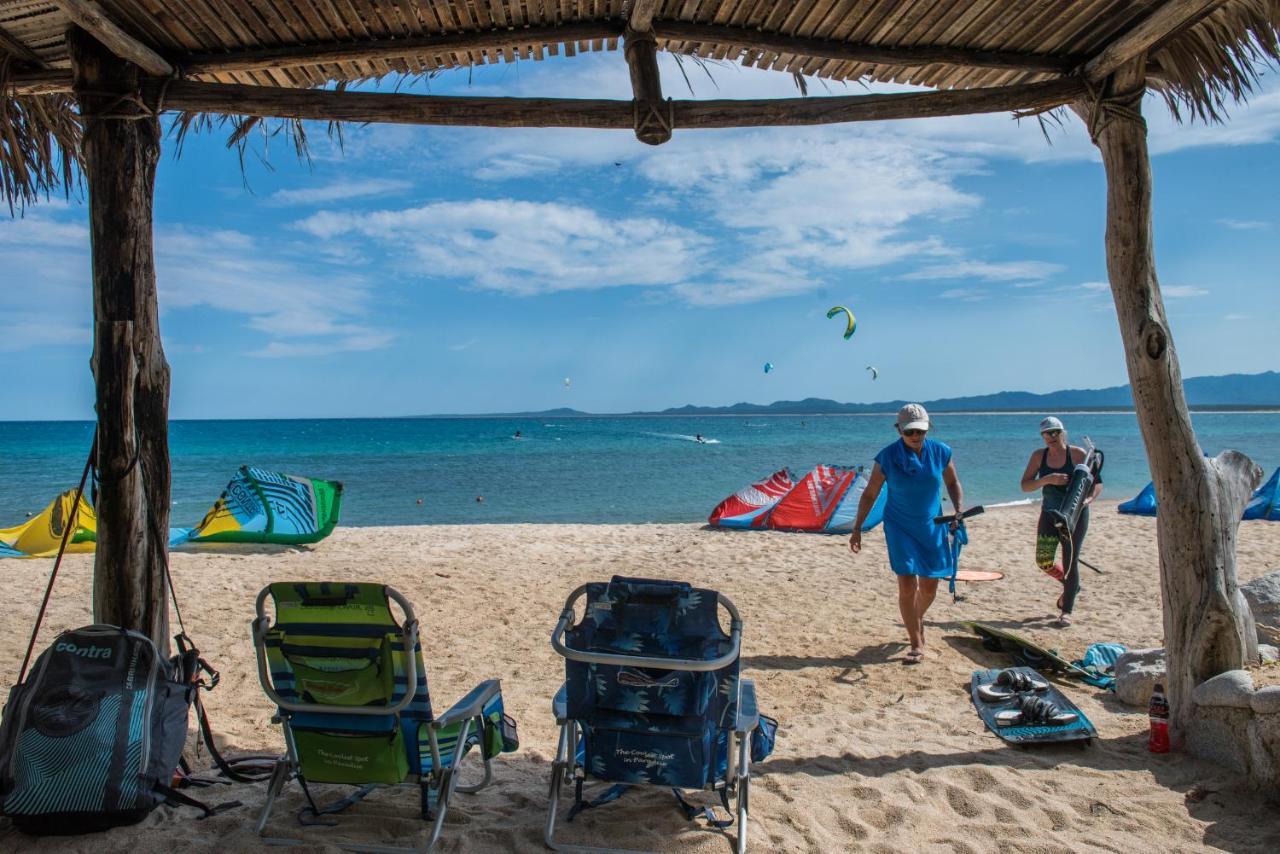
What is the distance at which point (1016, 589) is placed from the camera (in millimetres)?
7141

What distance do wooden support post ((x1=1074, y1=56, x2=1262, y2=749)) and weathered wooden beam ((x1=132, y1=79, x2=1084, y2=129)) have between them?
0.35 meters

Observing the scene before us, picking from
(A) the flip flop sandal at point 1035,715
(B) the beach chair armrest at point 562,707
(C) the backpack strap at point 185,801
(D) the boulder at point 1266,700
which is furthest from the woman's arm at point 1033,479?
(C) the backpack strap at point 185,801

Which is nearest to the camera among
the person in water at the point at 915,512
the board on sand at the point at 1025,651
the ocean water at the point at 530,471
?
the board on sand at the point at 1025,651

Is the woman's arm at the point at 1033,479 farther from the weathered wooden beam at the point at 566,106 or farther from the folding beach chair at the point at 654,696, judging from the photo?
the folding beach chair at the point at 654,696

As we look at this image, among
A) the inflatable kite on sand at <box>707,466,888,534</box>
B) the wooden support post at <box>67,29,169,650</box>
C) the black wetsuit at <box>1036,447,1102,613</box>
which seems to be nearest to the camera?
the wooden support post at <box>67,29,169,650</box>

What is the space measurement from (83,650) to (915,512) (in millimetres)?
3827

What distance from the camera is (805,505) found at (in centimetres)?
1040

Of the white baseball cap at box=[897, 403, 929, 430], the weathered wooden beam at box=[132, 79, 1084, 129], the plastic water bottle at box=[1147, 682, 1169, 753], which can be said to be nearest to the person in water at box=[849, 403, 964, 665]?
the white baseball cap at box=[897, 403, 929, 430]

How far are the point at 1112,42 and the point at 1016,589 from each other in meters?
4.71

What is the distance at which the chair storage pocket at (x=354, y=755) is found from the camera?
8.58ft

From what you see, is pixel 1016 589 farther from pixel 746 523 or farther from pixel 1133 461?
pixel 1133 461

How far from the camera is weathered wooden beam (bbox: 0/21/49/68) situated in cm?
325

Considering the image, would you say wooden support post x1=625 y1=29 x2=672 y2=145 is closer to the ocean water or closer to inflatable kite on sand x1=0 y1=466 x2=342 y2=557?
the ocean water

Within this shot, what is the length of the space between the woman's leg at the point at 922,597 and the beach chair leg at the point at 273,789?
11.2ft
